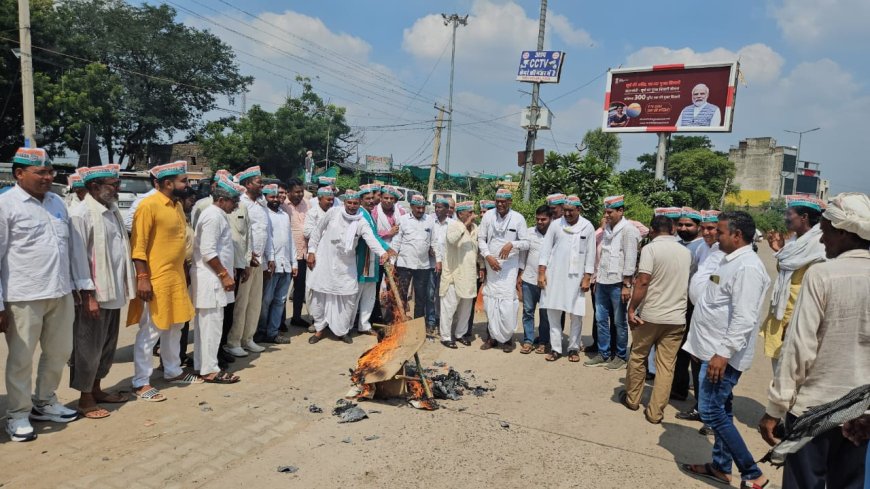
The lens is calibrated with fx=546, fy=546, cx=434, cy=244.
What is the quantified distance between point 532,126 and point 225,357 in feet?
45.2

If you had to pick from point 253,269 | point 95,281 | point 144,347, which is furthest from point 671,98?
point 95,281

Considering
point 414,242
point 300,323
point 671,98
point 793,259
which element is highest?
point 671,98

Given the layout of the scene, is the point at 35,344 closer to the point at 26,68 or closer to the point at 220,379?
the point at 220,379

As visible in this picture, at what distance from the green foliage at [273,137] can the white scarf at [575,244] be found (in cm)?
2657

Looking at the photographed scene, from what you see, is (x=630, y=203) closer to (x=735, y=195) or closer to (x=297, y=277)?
(x=297, y=277)

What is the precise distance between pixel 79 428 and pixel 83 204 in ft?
5.53

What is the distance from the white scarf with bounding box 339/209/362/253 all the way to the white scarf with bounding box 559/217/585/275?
2.54 metres

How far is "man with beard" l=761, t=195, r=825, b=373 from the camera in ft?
14.1

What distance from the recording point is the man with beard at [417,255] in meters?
7.23

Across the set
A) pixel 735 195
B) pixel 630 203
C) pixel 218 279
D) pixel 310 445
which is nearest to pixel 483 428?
pixel 310 445

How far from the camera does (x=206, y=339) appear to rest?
5074 millimetres

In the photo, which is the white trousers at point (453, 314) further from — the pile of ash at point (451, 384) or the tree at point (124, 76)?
the tree at point (124, 76)

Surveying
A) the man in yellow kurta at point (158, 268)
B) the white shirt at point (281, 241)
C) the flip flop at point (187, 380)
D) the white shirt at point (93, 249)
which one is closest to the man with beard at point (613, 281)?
the white shirt at point (281, 241)

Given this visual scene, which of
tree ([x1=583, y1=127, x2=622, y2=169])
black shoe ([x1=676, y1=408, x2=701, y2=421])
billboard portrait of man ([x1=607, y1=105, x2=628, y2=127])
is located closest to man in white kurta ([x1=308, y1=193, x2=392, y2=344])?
black shoe ([x1=676, y1=408, x2=701, y2=421])
